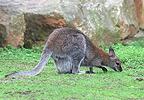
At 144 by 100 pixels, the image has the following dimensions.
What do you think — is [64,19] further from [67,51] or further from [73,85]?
[73,85]

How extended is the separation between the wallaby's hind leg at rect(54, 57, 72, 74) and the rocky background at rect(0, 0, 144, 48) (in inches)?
170

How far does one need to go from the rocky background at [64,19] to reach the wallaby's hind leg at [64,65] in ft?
14.1

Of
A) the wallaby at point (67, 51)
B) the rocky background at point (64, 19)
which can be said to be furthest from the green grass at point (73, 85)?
the rocky background at point (64, 19)

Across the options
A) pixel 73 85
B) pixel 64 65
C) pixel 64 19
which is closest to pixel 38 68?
pixel 64 65

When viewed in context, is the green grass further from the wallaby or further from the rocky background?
the rocky background

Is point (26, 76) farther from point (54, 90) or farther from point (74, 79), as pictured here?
point (54, 90)

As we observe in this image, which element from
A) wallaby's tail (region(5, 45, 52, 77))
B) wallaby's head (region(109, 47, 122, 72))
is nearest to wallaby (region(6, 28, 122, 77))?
wallaby's tail (region(5, 45, 52, 77))

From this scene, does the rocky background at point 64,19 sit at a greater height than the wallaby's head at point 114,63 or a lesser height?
greater

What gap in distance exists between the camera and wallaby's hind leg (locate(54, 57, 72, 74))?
11.5 metres

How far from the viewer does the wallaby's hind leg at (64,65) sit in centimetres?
1149

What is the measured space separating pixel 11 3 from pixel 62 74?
17.6 ft

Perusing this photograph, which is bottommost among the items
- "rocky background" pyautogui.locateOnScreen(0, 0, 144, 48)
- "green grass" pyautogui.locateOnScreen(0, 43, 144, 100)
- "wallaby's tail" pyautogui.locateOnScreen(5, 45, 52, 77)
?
"green grass" pyautogui.locateOnScreen(0, 43, 144, 100)

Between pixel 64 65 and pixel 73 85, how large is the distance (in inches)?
68.3

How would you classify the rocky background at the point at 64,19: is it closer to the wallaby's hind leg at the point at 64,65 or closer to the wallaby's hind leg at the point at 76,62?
the wallaby's hind leg at the point at 64,65
